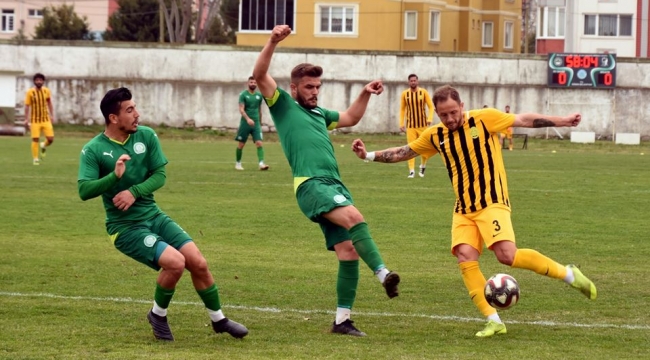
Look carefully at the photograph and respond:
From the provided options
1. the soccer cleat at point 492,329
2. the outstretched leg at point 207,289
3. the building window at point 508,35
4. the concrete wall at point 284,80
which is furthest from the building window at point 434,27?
the outstretched leg at point 207,289

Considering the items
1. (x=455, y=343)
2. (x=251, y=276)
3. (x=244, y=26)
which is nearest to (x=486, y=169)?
(x=455, y=343)

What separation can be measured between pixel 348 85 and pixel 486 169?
37.9 meters

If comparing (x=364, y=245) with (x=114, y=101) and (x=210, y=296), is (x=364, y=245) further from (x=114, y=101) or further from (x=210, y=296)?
(x=114, y=101)

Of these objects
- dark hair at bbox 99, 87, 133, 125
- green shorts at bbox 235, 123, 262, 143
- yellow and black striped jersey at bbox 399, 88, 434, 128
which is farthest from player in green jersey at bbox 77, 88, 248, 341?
green shorts at bbox 235, 123, 262, 143

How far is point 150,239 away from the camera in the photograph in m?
8.04

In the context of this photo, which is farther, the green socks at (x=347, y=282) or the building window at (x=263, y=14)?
the building window at (x=263, y=14)

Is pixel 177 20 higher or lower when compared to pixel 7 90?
higher

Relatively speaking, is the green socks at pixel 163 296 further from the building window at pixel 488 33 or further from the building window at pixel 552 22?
the building window at pixel 552 22

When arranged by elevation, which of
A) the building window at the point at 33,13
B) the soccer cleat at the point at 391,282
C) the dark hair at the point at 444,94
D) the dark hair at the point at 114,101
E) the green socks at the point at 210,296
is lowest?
the green socks at the point at 210,296

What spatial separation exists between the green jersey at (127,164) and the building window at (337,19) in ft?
185

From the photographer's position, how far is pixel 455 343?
8.02m

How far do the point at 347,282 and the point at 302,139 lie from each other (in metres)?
1.13

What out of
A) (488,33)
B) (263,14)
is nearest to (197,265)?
(263,14)

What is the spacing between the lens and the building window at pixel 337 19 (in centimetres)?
6406
